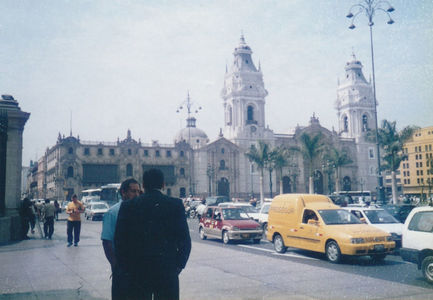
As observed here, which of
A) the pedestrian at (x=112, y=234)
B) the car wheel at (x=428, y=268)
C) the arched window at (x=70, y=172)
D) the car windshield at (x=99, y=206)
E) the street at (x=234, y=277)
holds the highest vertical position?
the arched window at (x=70, y=172)

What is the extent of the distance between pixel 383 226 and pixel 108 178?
5596cm

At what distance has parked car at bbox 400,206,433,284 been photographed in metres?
8.26

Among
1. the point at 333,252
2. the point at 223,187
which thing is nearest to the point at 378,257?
the point at 333,252

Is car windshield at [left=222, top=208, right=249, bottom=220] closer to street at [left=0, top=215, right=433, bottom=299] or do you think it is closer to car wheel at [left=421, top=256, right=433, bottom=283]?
street at [left=0, top=215, right=433, bottom=299]

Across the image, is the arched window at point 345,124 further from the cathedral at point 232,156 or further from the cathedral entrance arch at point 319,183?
the cathedral entrance arch at point 319,183

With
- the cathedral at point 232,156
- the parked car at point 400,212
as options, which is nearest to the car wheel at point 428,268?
the parked car at point 400,212

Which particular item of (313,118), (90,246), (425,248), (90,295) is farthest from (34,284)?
(313,118)

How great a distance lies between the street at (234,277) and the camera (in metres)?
7.15

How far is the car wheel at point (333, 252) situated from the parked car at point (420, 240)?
230cm

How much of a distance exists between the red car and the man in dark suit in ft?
40.2

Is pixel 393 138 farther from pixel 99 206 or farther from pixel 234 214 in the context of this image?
pixel 99 206

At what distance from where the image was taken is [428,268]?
821cm

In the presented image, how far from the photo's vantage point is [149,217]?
3.63m

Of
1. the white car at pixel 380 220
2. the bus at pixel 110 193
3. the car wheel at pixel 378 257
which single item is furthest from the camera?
the bus at pixel 110 193
